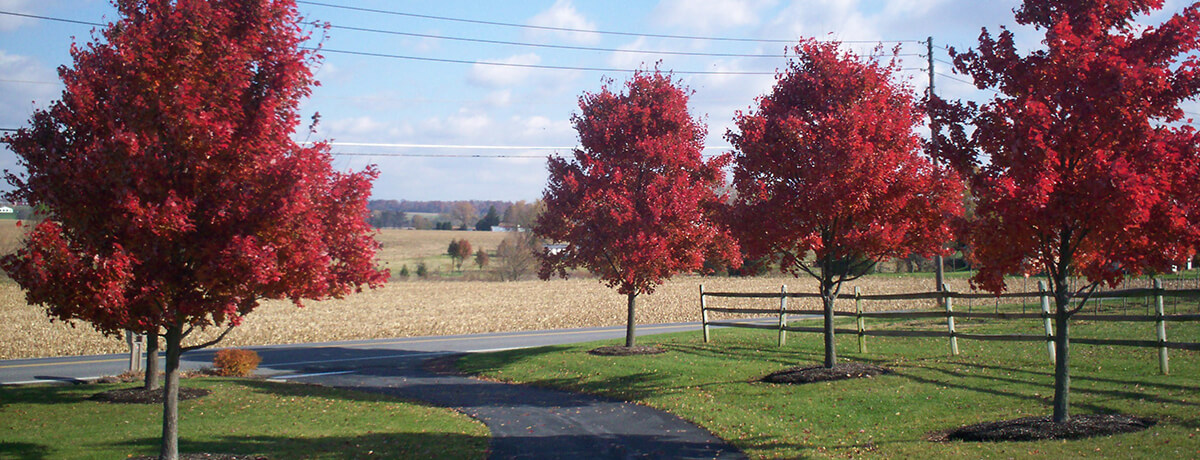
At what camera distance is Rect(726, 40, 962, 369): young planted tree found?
515 inches

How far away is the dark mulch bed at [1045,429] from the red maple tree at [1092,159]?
28 cm

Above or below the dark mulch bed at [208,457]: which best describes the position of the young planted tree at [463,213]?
above

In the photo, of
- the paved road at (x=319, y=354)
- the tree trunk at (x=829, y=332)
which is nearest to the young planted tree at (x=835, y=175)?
the tree trunk at (x=829, y=332)

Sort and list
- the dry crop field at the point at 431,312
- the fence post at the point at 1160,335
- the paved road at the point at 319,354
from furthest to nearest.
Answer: the dry crop field at the point at 431,312 → the paved road at the point at 319,354 → the fence post at the point at 1160,335

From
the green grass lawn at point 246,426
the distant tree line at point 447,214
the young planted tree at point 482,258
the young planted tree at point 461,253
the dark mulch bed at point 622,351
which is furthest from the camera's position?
the distant tree line at point 447,214

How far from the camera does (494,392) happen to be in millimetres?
16062

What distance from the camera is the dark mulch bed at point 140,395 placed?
46.6ft

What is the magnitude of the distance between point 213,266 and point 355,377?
11184 millimetres

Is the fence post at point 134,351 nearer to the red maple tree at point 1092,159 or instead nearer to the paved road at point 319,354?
the paved road at point 319,354

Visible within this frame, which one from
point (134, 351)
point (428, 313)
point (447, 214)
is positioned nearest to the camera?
point (134, 351)

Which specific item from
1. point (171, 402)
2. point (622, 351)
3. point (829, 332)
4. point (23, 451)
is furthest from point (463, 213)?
point (171, 402)

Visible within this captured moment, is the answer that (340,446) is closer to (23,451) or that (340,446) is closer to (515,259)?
(23,451)

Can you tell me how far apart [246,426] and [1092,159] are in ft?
39.4

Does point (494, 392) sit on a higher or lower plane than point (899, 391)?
lower
